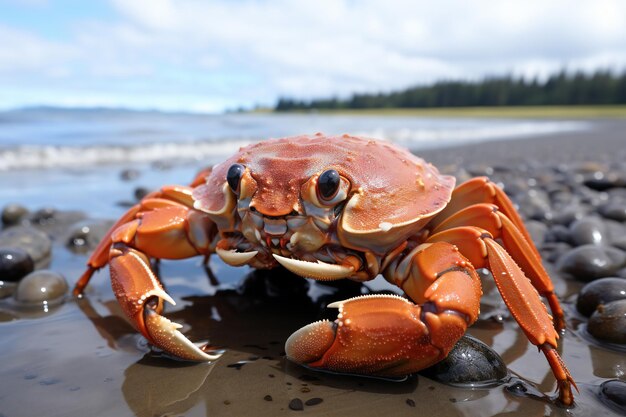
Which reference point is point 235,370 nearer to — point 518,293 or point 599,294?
point 518,293

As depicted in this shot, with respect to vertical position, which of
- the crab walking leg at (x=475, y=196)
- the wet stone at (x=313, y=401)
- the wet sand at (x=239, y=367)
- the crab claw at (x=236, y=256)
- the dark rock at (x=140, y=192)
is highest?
the crab walking leg at (x=475, y=196)

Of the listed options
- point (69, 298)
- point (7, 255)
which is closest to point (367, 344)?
point (69, 298)

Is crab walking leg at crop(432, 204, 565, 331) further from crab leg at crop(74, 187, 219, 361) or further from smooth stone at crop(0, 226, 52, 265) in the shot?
smooth stone at crop(0, 226, 52, 265)

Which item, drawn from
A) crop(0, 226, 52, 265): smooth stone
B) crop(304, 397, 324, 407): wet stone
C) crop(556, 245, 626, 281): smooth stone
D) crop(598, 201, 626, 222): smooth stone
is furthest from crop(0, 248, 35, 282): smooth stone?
crop(598, 201, 626, 222): smooth stone

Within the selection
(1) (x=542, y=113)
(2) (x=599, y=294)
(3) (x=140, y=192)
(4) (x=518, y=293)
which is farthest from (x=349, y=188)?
(1) (x=542, y=113)

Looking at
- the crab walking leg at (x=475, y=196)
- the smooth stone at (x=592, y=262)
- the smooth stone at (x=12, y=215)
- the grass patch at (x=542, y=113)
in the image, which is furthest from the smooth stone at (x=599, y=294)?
the grass patch at (x=542, y=113)

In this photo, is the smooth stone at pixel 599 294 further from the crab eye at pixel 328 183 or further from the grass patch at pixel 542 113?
the grass patch at pixel 542 113
